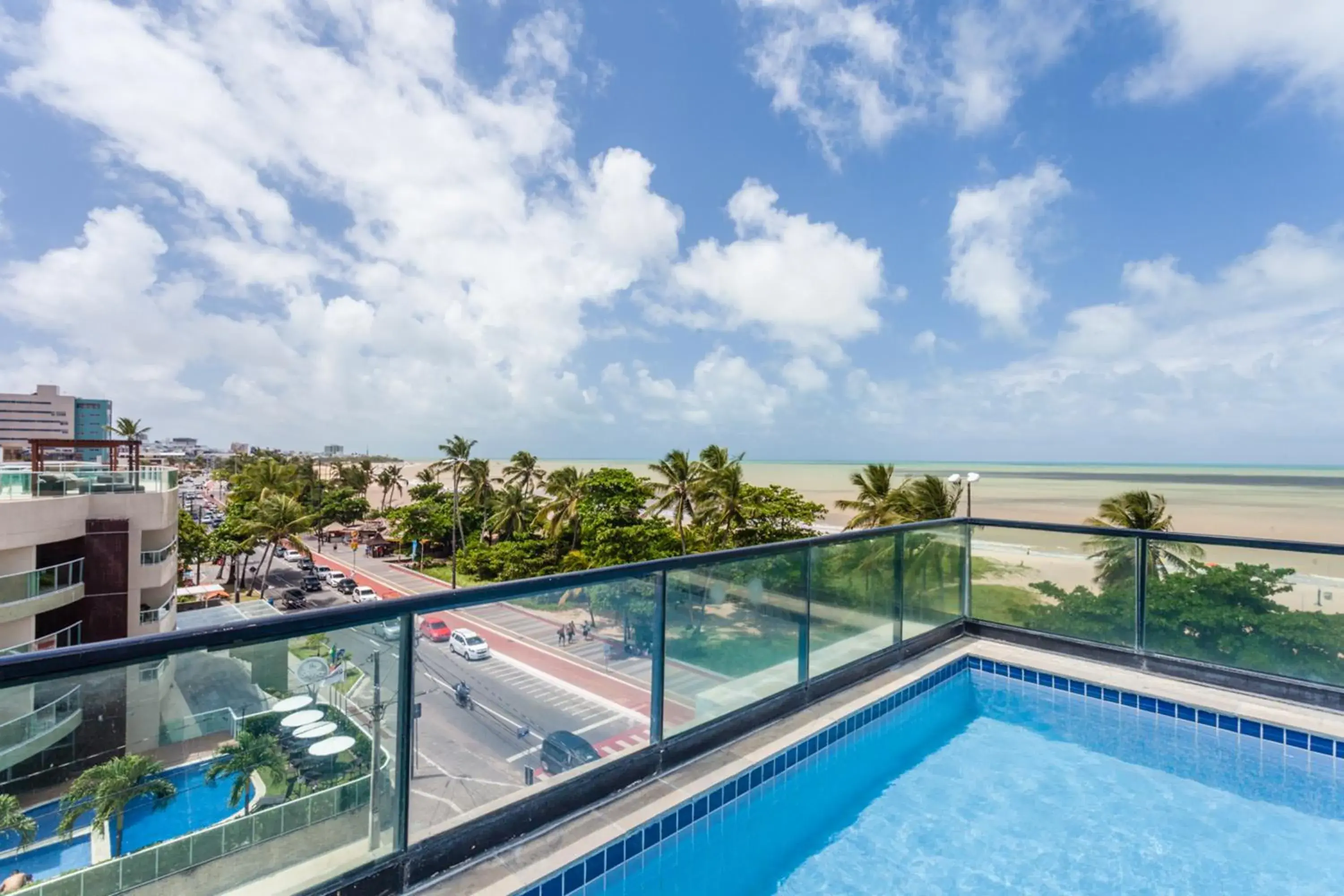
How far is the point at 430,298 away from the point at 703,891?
2418 cm

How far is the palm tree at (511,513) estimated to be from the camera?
38.2 metres

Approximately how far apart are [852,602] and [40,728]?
12.7 ft

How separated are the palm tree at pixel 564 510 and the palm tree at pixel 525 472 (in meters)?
8.03

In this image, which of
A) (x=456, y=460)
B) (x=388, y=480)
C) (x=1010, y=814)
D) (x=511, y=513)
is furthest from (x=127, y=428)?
(x=1010, y=814)

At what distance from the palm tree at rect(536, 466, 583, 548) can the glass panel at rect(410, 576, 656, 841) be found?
29.3 m

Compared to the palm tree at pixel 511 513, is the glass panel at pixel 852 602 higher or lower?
higher

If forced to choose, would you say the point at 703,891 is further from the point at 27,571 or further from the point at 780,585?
the point at 27,571

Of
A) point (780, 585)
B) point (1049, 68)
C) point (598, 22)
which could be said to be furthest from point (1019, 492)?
point (780, 585)

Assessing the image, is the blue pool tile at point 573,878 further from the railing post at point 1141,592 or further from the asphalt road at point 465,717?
the railing post at point 1141,592

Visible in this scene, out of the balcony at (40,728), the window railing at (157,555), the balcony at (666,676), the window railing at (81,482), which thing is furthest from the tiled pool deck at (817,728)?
the window railing at (157,555)

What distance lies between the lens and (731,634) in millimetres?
3334

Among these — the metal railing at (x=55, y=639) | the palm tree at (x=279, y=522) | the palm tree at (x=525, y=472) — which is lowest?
the metal railing at (x=55, y=639)

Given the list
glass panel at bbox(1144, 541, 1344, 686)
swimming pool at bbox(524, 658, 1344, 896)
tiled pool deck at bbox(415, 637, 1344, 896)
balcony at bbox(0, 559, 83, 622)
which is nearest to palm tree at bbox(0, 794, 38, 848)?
tiled pool deck at bbox(415, 637, 1344, 896)

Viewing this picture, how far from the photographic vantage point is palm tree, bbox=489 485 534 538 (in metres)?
38.2
